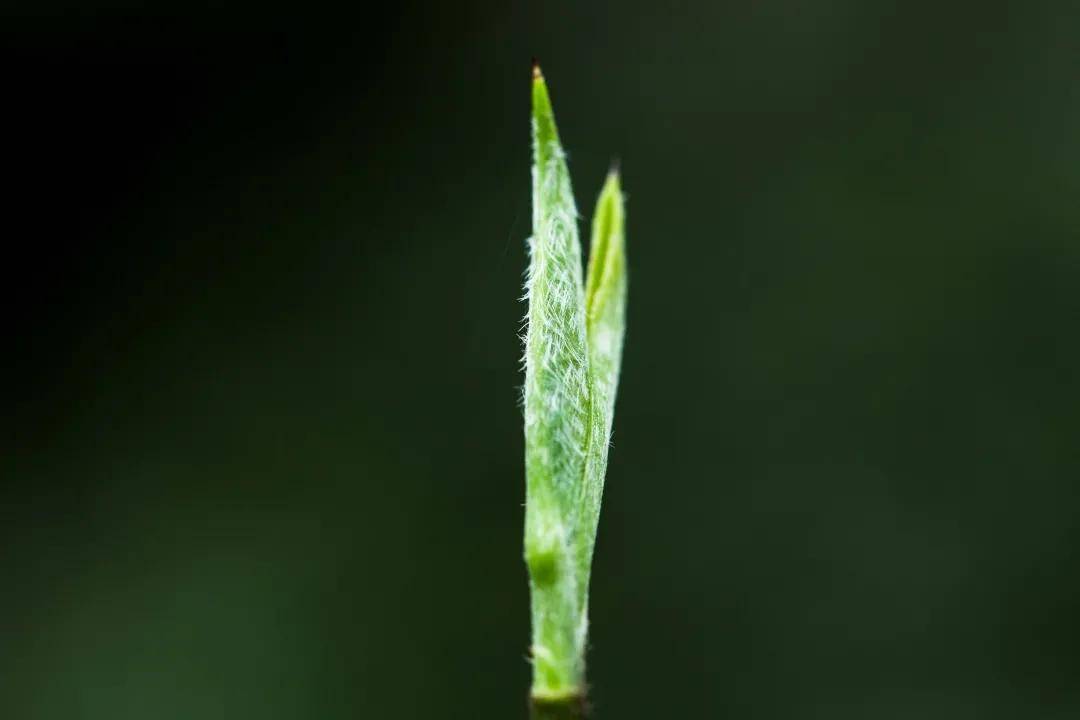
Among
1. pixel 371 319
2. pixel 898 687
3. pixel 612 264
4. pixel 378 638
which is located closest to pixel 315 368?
pixel 371 319

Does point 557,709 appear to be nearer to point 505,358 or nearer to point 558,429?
point 558,429

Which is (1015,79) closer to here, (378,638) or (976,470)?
(976,470)

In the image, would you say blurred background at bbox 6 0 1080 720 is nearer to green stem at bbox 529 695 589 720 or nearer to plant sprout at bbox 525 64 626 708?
plant sprout at bbox 525 64 626 708

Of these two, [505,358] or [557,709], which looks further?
[505,358]

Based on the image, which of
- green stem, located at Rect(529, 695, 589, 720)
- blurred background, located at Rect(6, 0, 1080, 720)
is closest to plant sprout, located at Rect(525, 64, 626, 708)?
green stem, located at Rect(529, 695, 589, 720)

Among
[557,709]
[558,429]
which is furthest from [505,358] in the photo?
[557,709]
